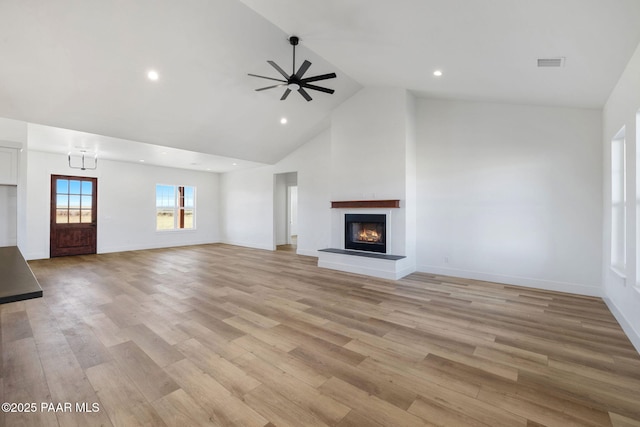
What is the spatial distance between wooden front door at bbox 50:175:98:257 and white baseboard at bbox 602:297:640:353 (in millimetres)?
10978

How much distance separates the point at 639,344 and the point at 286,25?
5155 millimetres

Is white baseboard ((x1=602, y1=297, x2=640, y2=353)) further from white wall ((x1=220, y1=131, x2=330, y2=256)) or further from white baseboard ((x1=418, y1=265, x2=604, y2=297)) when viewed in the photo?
white wall ((x1=220, y1=131, x2=330, y2=256))

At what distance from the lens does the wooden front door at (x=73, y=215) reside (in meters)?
7.61

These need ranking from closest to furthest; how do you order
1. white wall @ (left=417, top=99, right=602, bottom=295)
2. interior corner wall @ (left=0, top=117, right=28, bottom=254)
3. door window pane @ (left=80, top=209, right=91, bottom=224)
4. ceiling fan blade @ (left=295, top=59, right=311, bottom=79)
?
1. ceiling fan blade @ (left=295, top=59, right=311, bottom=79)
2. interior corner wall @ (left=0, top=117, right=28, bottom=254)
3. white wall @ (left=417, top=99, right=602, bottom=295)
4. door window pane @ (left=80, top=209, right=91, bottom=224)

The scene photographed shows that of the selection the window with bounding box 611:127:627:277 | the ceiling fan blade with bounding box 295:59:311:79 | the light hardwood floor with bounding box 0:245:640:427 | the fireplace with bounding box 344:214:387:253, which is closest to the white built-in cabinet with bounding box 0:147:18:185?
the light hardwood floor with bounding box 0:245:640:427

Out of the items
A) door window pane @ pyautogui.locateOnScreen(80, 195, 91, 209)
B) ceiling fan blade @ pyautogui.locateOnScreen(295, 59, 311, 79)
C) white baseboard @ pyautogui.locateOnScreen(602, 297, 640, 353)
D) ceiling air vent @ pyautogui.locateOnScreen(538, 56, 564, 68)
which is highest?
ceiling fan blade @ pyautogui.locateOnScreen(295, 59, 311, 79)

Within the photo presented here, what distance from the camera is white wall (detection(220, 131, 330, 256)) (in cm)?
779

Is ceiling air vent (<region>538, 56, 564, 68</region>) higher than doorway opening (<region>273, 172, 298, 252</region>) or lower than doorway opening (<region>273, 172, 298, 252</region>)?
higher

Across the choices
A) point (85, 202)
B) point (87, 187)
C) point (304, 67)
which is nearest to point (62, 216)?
point (85, 202)

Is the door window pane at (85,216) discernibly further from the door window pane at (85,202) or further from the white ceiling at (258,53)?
the white ceiling at (258,53)

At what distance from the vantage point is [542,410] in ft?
6.00

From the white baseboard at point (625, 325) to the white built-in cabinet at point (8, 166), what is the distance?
25.1 feet

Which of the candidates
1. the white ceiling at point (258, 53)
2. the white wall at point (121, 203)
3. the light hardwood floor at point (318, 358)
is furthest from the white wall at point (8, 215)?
the white wall at point (121, 203)

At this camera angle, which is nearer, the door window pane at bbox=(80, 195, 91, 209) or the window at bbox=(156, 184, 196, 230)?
the door window pane at bbox=(80, 195, 91, 209)
